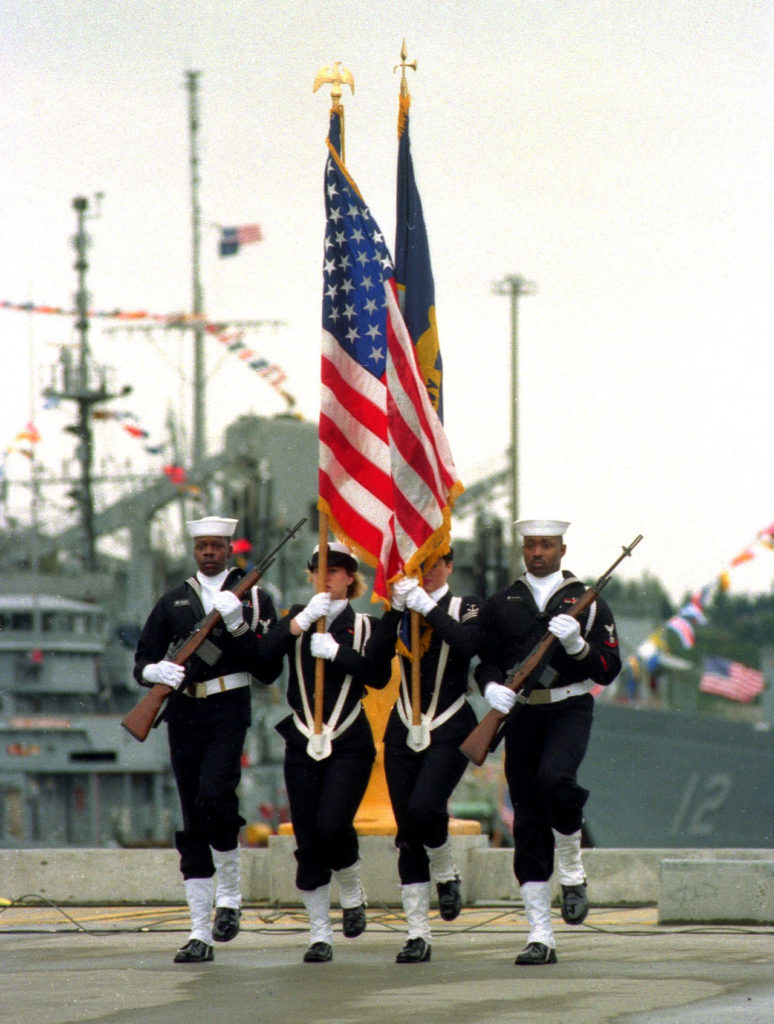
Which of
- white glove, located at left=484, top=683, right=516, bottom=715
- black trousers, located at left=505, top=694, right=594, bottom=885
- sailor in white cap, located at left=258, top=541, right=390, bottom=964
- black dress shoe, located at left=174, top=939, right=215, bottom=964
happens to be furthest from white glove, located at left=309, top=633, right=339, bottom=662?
black dress shoe, located at left=174, top=939, right=215, bottom=964

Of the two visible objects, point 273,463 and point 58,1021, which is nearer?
point 58,1021

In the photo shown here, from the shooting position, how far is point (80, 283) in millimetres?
42281

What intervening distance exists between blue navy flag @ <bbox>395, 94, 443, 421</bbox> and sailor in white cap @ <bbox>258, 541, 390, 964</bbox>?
1.33 metres

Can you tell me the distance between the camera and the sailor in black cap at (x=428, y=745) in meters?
7.89

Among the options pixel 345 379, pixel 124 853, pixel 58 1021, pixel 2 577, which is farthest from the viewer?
pixel 2 577

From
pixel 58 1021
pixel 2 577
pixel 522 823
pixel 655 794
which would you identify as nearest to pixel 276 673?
pixel 522 823

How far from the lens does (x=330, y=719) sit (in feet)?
26.6

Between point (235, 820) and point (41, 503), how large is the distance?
33888mm

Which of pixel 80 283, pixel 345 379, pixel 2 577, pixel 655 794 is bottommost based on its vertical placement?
pixel 655 794

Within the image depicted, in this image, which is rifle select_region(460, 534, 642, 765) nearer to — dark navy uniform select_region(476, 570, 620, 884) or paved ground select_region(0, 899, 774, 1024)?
dark navy uniform select_region(476, 570, 620, 884)

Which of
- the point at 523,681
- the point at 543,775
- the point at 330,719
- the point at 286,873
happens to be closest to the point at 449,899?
the point at 543,775

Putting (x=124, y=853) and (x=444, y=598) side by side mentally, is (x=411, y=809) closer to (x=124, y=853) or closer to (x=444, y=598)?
(x=444, y=598)

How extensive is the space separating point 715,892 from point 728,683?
32383mm

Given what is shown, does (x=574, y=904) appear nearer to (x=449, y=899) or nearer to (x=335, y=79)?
(x=449, y=899)
